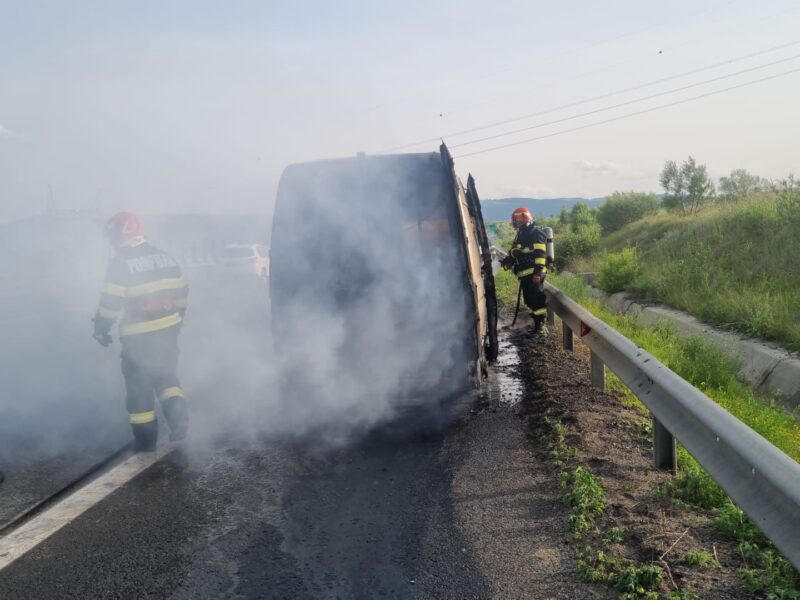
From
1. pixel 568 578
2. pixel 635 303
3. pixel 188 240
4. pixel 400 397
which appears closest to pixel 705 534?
pixel 568 578

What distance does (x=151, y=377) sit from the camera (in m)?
5.23

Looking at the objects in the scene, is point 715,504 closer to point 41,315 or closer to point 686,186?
point 41,315

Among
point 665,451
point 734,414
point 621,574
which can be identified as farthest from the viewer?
point 734,414

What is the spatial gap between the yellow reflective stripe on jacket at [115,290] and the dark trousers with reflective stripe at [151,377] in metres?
0.34

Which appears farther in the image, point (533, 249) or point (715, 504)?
point (533, 249)

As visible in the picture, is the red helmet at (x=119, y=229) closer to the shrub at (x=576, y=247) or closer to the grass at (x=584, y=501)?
the grass at (x=584, y=501)

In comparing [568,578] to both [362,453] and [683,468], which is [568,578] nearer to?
[683,468]

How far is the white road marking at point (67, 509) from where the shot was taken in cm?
329

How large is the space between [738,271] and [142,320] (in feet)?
25.6

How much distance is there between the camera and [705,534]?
9.96 feet

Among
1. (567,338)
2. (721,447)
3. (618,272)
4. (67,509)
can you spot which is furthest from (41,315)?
(721,447)

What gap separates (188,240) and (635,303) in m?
9.71

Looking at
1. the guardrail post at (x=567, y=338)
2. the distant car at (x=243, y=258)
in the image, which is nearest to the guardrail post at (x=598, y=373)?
the guardrail post at (x=567, y=338)

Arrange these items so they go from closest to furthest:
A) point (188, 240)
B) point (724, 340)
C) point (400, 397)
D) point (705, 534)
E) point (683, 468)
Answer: point (705, 534) < point (683, 468) < point (400, 397) < point (724, 340) < point (188, 240)
